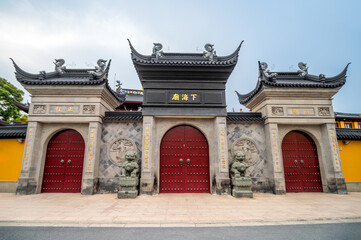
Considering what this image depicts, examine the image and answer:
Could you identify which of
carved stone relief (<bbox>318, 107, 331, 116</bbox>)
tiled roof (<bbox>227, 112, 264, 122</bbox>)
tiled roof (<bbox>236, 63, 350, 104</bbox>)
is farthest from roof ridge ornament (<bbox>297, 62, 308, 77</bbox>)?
tiled roof (<bbox>227, 112, 264, 122</bbox>)

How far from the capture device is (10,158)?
8.06m

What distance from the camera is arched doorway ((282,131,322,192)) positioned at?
26.3 feet

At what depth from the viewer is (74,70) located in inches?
366

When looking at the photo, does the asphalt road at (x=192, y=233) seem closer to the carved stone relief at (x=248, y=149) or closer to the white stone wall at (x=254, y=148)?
the white stone wall at (x=254, y=148)

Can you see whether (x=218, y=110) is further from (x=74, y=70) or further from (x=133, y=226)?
(x=74, y=70)

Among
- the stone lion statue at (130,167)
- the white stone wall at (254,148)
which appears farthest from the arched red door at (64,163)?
the white stone wall at (254,148)

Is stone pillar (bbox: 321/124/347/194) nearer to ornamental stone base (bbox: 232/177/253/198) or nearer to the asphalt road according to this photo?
ornamental stone base (bbox: 232/177/253/198)

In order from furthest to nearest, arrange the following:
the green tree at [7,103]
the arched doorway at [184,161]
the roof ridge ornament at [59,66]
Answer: the green tree at [7,103] → the roof ridge ornament at [59,66] → the arched doorway at [184,161]

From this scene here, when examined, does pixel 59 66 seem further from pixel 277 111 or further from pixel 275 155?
pixel 275 155

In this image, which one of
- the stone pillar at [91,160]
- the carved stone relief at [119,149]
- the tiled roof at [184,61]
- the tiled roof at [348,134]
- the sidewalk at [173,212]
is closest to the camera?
the sidewalk at [173,212]

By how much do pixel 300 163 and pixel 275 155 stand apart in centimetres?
168

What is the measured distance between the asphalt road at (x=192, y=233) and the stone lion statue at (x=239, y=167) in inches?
126

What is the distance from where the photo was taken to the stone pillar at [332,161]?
757 cm

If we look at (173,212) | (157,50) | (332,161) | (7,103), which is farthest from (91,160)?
(7,103)
